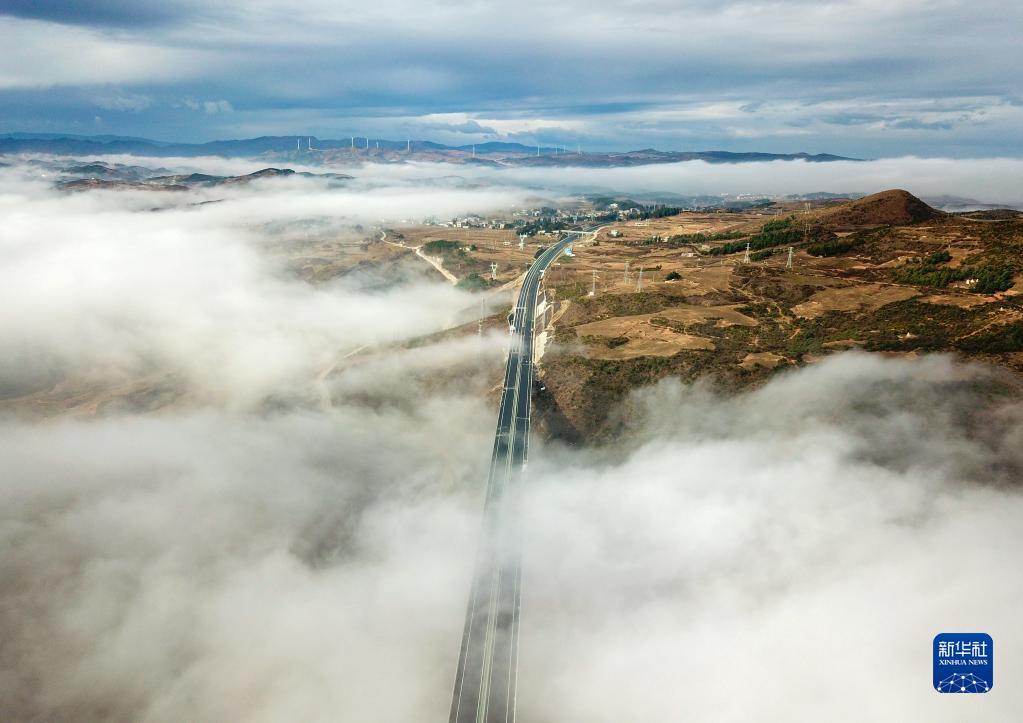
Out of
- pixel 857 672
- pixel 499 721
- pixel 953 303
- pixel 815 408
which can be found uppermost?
pixel 953 303

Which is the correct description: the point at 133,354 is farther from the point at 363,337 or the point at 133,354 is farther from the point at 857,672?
the point at 857,672

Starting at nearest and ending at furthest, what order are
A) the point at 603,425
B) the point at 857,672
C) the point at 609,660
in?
the point at 857,672 < the point at 609,660 < the point at 603,425

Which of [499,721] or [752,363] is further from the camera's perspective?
[752,363]

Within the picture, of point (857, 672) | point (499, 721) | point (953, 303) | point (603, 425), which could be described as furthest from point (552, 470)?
point (953, 303)

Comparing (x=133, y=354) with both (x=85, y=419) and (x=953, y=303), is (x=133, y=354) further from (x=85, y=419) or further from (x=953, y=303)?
(x=953, y=303)

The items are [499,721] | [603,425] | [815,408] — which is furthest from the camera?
[603,425]

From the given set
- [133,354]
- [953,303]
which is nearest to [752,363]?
[953,303]

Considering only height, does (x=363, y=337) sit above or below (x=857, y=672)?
above
